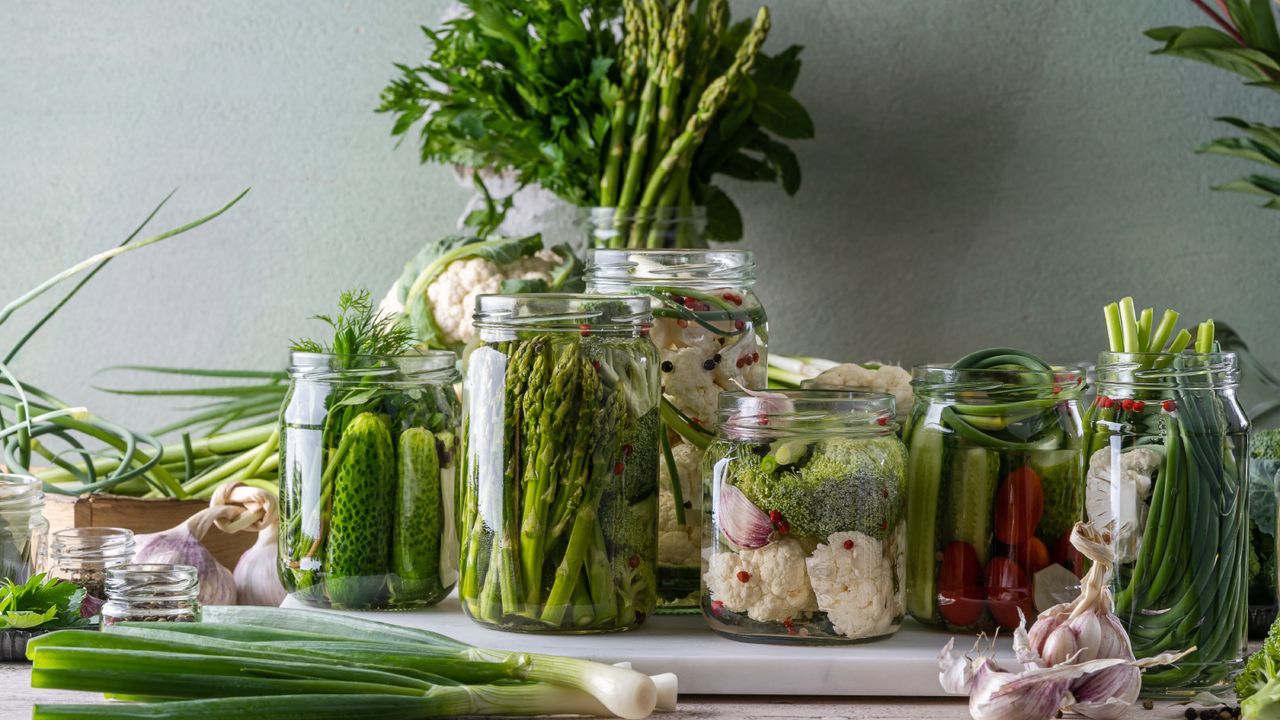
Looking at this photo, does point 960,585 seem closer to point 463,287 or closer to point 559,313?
point 559,313

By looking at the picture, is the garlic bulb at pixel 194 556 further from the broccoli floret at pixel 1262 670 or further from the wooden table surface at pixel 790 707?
the broccoli floret at pixel 1262 670

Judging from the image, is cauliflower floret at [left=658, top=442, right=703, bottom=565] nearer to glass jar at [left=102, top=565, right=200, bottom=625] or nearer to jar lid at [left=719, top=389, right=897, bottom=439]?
jar lid at [left=719, top=389, right=897, bottom=439]

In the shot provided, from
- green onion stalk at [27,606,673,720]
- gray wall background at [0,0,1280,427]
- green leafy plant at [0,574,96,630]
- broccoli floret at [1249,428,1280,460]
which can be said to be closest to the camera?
green onion stalk at [27,606,673,720]

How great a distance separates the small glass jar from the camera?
99cm

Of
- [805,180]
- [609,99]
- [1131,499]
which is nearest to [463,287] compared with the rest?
[609,99]

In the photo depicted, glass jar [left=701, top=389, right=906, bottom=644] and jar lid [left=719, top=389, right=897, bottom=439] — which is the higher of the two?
jar lid [left=719, top=389, right=897, bottom=439]

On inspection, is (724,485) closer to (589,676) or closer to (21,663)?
(589,676)

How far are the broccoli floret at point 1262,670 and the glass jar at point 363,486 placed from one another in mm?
590

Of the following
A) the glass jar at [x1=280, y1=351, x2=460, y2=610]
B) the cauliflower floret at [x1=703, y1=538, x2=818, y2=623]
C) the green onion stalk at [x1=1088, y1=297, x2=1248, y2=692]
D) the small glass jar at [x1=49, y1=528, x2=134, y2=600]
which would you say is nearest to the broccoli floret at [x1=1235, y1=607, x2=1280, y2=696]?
the green onion stalk at [x1=1088, y1=297, x2=1248, y2=692]

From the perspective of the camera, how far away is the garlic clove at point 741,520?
838 mm

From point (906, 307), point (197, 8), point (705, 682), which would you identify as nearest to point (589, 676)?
point (705, 682)

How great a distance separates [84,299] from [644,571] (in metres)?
1.25

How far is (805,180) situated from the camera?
1.72m

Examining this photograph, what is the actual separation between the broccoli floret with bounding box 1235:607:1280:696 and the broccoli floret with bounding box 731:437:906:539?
24 cm
